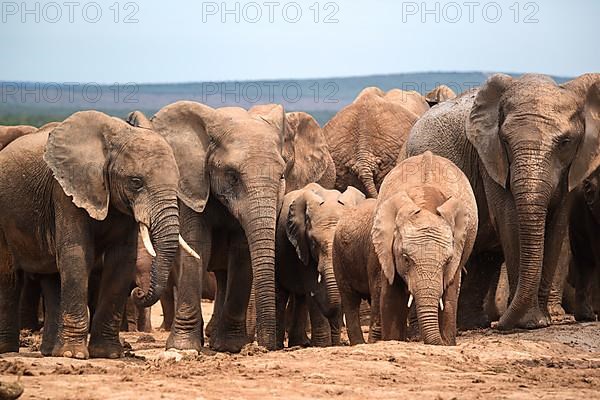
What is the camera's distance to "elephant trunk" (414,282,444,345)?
34.3 feet

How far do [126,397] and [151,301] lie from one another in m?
2.41

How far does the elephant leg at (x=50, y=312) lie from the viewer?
454 inches

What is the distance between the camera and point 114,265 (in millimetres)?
11430

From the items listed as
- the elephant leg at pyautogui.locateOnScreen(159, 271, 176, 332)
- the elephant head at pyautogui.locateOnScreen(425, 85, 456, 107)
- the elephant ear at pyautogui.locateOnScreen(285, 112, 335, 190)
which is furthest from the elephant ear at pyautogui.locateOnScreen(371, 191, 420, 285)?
the elephant head at pyautogui.locateOnScreen(425, 85, 456, 107)

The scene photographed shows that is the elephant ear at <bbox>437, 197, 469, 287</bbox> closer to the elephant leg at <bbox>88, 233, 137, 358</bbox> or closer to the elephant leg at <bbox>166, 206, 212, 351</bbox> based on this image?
the elephant leg at <bbox>166, 206, 212, 351</bbox>

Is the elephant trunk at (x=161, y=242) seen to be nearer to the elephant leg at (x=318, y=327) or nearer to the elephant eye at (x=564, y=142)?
the elephant leg at (x=318, y=327)

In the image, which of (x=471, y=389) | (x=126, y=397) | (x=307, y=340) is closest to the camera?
(x=126, y=397)

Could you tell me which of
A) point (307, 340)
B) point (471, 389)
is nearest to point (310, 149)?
point (307, 340)

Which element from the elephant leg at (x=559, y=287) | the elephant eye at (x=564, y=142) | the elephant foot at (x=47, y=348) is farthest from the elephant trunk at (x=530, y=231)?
the elephant foot at (x=47, y=348)

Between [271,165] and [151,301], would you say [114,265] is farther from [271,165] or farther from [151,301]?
[271,165]

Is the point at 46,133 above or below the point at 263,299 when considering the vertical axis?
above

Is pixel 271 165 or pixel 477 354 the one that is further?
pixel 271 165

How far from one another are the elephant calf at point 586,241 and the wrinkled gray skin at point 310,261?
6.73ft

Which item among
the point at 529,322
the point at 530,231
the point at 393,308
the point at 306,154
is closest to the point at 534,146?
the point at 530,231
